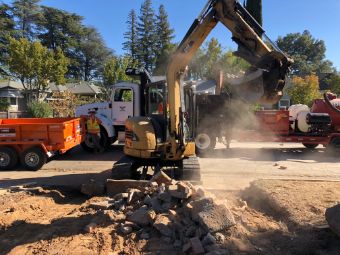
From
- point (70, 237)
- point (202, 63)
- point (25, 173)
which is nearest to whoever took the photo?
point (70, 237)

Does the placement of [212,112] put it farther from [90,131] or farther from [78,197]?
[78,197]

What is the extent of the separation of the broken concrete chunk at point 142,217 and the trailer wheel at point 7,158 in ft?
22.3

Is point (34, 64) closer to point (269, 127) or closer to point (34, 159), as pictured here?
point (34, 159)

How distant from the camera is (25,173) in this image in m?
11.0

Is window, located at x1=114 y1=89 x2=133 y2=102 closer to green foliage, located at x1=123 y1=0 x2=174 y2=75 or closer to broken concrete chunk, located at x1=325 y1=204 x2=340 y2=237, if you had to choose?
broken concrete chunk, located at x1=325 y1=204 x2=340 y2=237

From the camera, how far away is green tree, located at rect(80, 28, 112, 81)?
73688 millimetres

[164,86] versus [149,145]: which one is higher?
[164,86]

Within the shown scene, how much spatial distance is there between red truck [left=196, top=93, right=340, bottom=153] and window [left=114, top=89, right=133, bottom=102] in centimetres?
301

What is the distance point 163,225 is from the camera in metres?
5.69

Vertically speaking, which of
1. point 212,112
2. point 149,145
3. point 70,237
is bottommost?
point 70,237

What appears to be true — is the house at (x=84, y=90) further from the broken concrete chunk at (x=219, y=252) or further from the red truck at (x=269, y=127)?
the broken concrete chunk at (x=219, y=252)

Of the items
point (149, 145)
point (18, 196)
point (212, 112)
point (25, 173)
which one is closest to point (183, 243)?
point (149, 145)

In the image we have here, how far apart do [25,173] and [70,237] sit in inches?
233

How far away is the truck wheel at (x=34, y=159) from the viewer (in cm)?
1140
